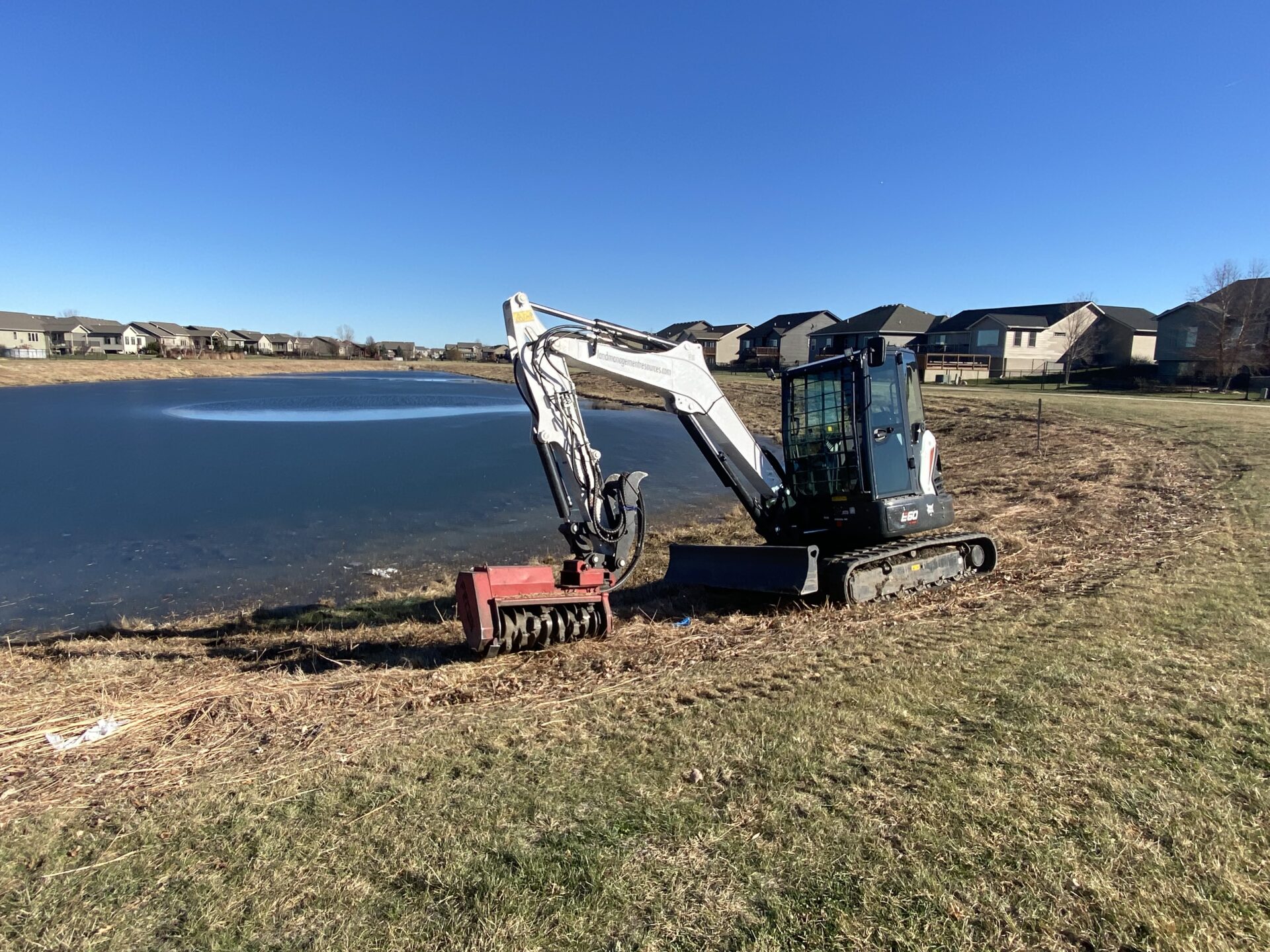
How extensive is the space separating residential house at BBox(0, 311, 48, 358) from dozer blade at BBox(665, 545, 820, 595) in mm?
111944

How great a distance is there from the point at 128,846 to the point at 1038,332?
66484 millimetres

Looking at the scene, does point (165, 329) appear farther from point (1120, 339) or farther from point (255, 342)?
point (1120, 339)

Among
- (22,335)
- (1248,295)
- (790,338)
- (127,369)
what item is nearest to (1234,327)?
(1248,295)

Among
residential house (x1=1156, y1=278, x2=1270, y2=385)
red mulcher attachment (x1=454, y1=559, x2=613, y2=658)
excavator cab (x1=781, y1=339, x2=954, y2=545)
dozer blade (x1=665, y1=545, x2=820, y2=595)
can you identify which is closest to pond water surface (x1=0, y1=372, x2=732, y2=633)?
dozer blade (x1=665, y1=545, x2=820, y2=595)

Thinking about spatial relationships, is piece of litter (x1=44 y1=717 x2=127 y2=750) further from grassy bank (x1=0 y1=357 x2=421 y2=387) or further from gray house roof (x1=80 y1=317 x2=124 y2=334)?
Result: gray house roof (x1=80 y1=317 x2=124 y2=334)

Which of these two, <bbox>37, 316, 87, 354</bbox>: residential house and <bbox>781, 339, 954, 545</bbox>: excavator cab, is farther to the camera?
<bbox>37, 316, 87, 354</bbox>: residential house

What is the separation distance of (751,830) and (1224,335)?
52.5 meters

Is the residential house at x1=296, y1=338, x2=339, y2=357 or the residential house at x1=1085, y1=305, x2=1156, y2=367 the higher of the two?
the residential house at x1=296, y1=338, x2=339, y2=357

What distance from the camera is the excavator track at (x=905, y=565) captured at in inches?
321

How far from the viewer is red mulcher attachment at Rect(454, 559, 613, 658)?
22.3 ft

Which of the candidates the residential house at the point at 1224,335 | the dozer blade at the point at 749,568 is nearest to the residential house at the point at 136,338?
the residential house at the point at 1224,335

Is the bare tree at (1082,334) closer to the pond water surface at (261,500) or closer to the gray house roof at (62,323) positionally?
the pond water surface at (261,500)

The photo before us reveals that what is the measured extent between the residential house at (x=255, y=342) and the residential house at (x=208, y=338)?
2.41 meters

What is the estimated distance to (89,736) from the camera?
5.47m
